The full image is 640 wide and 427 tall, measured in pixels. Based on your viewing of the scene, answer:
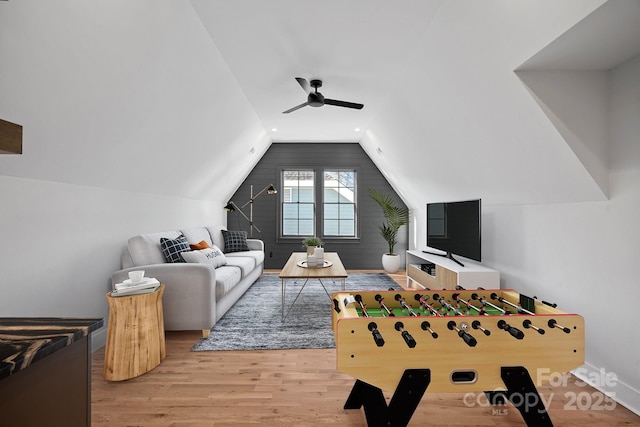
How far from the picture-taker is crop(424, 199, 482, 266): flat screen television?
344cm

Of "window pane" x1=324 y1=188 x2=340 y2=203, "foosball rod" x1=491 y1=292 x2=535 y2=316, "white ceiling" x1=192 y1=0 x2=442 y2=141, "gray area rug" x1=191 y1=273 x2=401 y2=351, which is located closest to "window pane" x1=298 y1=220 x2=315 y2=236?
"window pane" x1=324 y1=188 x2=340 y2=203

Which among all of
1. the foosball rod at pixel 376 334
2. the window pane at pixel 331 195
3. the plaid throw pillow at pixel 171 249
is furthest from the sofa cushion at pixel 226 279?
the window pane at pixel 331 195

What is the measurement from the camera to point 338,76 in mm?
3342

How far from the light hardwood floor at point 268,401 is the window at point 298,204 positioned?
4.22 metres

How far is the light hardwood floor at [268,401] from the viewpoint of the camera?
1.74 metres

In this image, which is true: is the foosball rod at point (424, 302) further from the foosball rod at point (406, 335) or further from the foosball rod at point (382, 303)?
the foosball rod at point (406, 335)

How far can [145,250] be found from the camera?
2961mm

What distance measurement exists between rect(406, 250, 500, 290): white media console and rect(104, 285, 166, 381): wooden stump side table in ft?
9.99

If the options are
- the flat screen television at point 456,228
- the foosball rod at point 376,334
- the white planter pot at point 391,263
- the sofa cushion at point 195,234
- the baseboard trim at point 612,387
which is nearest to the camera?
the foosball rod at point 376,334

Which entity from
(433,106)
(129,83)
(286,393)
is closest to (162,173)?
(129,83)

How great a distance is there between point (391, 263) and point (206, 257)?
12.3 feet

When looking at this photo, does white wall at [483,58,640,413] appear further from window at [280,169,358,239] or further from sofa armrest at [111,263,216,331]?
window at [280,169,358,239]

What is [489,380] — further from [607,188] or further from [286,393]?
[607,188]

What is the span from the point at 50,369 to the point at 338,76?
3.37 meters
